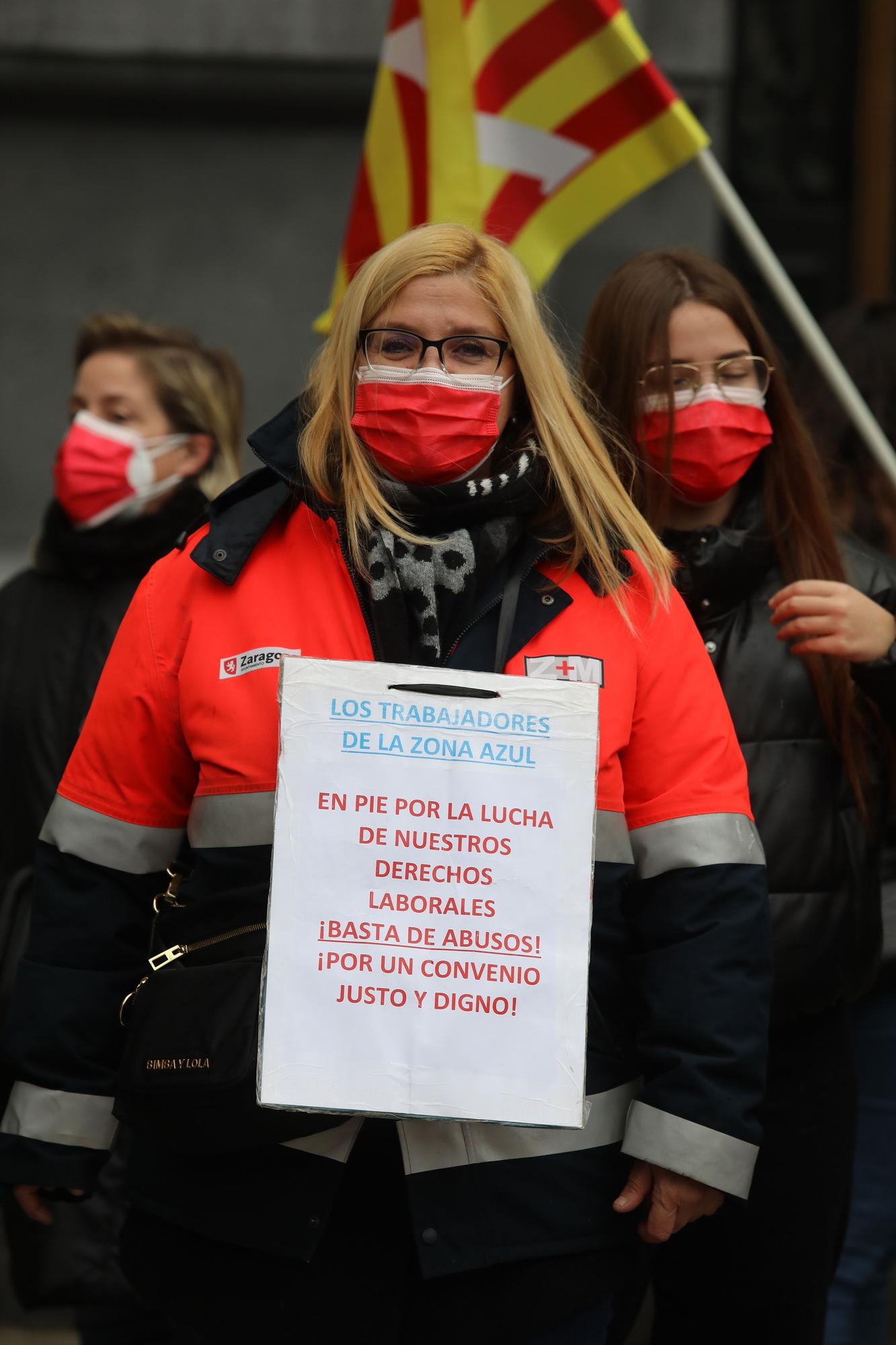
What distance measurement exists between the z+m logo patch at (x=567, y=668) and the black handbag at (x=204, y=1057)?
50cm

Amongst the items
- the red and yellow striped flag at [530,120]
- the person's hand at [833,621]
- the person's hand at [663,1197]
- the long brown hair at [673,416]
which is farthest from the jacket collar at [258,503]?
the red and yellow striped flag at [530,120]

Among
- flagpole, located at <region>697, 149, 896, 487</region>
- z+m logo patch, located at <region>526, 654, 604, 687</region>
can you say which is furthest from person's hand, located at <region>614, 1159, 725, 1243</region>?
flagpole, located at <region>697, 149, 896, 487</region>

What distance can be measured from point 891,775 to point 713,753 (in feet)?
2.40

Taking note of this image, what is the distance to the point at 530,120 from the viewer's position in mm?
3633

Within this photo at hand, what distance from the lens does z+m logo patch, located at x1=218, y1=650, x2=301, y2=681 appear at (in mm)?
2137

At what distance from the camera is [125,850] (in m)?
2.24

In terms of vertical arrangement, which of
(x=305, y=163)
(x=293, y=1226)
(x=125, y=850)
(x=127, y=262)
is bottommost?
(x=293, y=1226)

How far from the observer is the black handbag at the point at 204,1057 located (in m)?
2.00

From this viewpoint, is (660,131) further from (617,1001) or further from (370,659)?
(617,1001)

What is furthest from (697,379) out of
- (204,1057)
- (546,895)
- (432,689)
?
(204,1057)

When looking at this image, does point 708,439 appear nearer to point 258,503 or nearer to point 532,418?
point 532,418

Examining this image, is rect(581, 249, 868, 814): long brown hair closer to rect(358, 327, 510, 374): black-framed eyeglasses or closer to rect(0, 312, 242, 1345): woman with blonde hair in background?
rect(358, 327, 510, 374): black-framed eyeglasses

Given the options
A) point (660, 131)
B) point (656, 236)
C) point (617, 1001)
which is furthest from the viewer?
point (656, 236)

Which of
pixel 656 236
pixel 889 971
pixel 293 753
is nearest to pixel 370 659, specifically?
pixel 293 753
